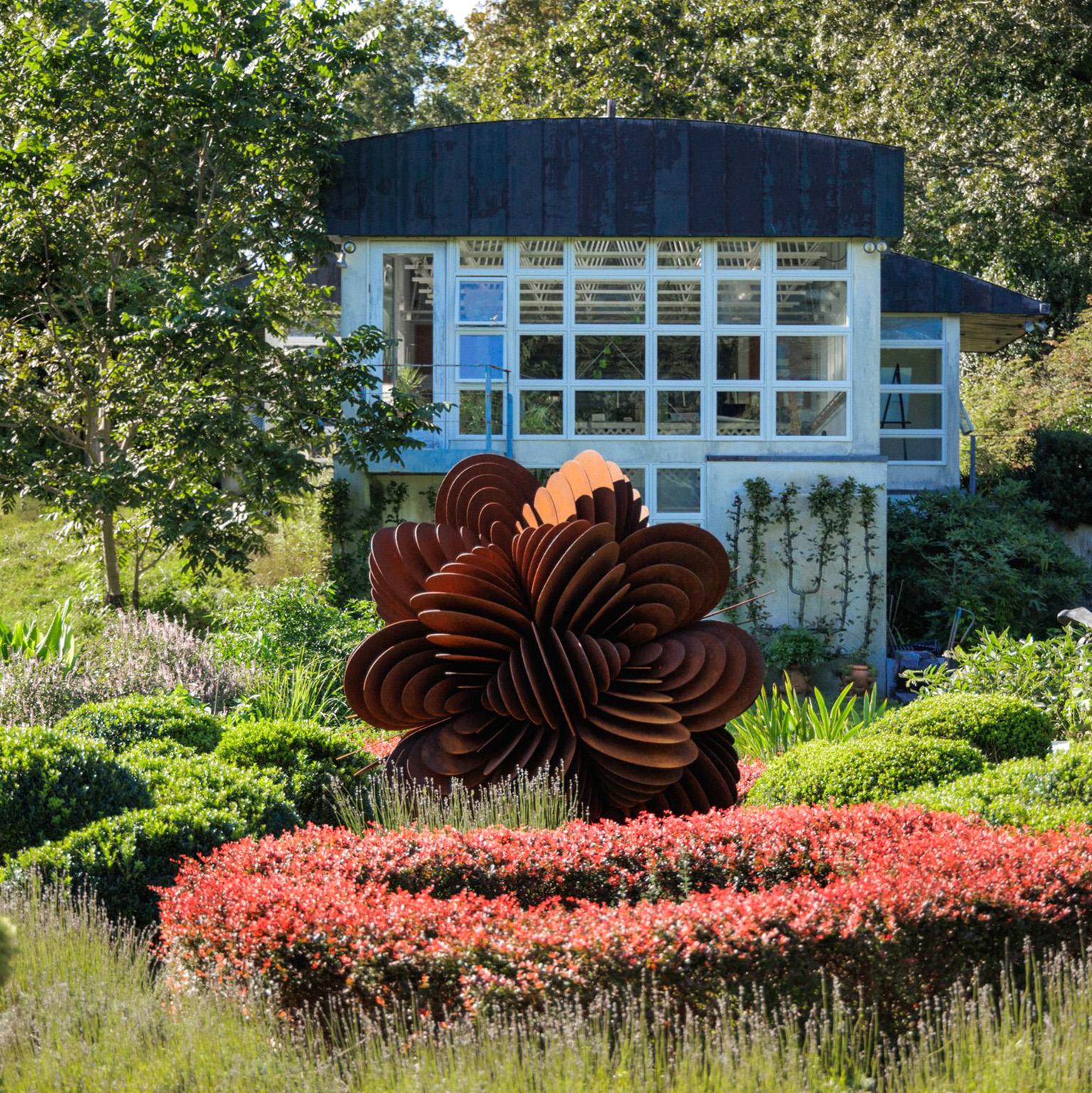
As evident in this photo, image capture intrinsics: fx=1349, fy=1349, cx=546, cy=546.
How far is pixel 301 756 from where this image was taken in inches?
282

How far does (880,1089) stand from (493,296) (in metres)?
12.7

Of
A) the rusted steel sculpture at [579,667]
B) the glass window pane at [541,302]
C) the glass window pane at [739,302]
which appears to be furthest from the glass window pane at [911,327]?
the rusted steel sculpture at [579,667]

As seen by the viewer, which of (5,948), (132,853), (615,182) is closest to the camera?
(5,948)

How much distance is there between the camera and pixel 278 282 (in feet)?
46.1

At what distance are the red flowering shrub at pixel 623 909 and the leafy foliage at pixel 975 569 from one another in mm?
10457

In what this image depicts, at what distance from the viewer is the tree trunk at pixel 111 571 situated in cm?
1398

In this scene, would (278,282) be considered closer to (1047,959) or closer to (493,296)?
(493,296)

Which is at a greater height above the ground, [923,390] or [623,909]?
[923,390]

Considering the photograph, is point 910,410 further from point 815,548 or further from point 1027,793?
point 1027,793

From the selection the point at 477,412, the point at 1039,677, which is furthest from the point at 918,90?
the point at 1039,677

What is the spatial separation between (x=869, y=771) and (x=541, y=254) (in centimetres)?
992

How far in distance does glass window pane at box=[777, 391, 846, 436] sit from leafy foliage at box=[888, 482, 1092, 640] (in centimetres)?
178

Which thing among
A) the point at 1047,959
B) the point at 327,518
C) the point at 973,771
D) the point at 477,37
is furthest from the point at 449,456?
the point at 477,37

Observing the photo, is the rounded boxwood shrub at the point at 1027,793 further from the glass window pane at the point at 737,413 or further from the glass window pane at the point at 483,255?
the glass window pane at the point at 483,255
